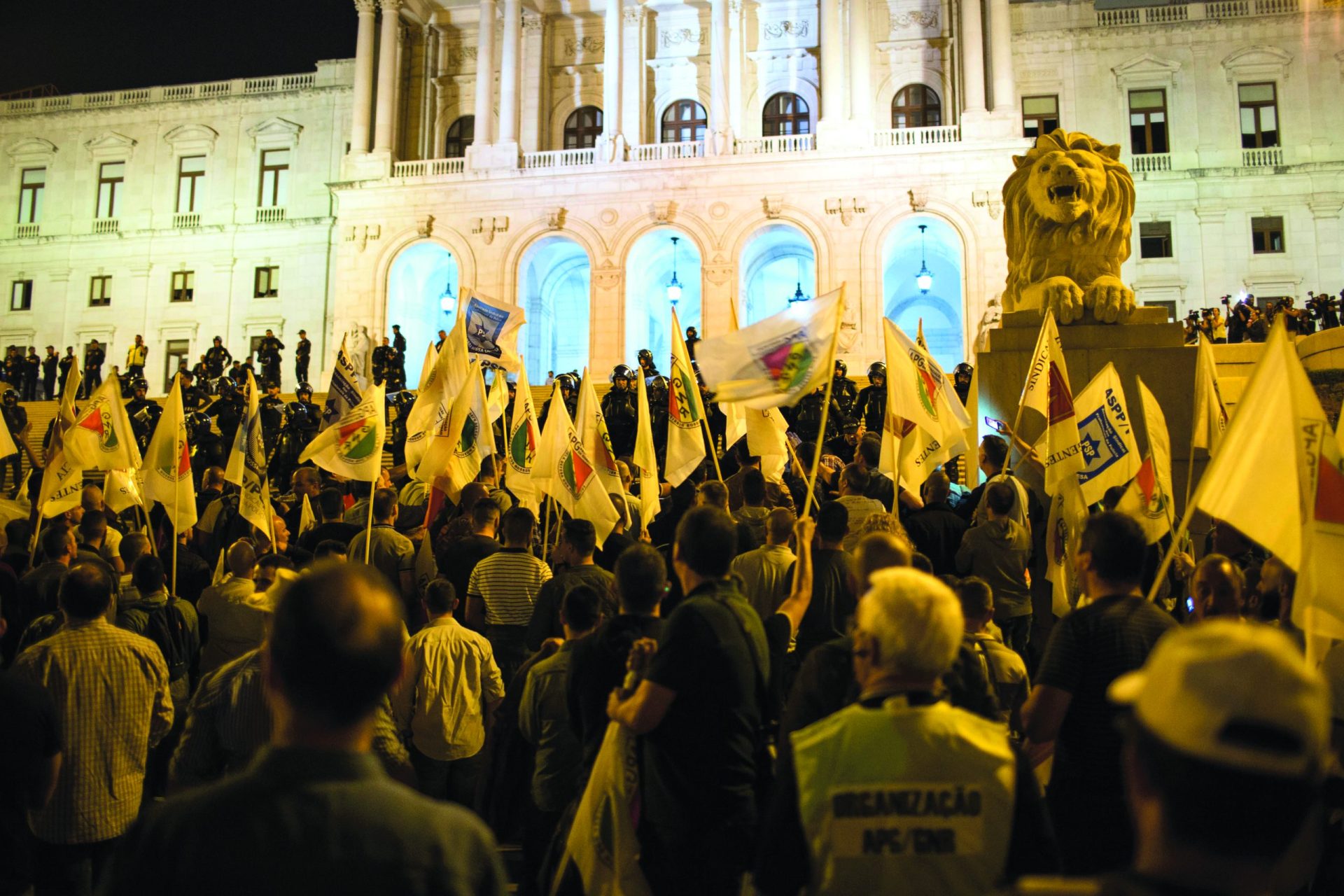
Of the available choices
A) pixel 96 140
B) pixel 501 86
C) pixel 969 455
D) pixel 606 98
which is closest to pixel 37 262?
pixel 96 140

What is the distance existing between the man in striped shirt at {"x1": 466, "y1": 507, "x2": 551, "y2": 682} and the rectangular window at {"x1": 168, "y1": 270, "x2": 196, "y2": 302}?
39733mm

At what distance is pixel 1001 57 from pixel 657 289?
13120mm

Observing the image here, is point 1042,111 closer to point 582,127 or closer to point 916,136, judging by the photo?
point 916,136

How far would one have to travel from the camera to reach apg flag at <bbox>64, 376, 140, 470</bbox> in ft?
31.7

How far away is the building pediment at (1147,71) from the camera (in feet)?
119

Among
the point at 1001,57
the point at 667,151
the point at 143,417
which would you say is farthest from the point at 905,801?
the point at 1001,57

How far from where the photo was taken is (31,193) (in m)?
44.5

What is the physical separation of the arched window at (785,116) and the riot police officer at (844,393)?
21.7m

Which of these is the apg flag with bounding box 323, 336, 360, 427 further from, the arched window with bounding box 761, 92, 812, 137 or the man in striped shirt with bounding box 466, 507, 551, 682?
the arched window with bounding box 761, 92, 812, 137

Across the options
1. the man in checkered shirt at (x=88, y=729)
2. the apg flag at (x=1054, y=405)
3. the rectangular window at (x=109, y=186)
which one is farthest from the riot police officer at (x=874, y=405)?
the rectangular window at (x=109, y=186)

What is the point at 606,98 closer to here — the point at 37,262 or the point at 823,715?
the point at 37,262

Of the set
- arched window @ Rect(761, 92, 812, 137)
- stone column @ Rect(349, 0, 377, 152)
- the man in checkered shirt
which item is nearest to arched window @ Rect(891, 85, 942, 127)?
arched window @ Rect(761, 92, 812, 137)

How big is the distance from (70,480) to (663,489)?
547cm

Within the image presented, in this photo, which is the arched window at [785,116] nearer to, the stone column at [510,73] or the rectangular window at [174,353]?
the stone column at [510,73]
